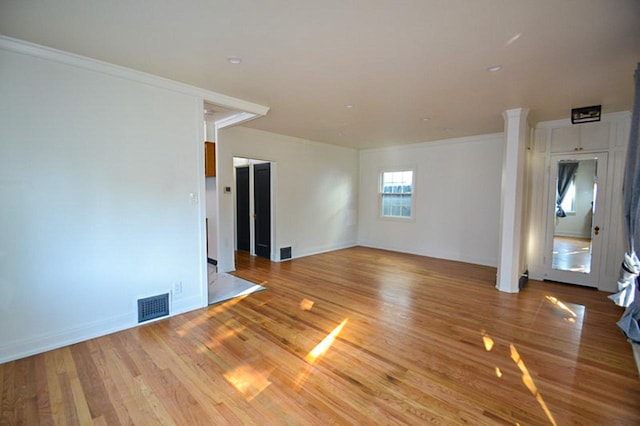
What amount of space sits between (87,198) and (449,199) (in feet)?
20.9

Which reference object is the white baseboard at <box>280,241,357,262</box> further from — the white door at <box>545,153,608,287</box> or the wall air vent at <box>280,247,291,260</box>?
the white door at <box>545,153,608,287</box>

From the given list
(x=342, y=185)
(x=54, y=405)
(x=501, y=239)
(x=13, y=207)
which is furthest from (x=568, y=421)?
(x=342, y=185)

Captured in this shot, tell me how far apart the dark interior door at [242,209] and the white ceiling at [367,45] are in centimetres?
346

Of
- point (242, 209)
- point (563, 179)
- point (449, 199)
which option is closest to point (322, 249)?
point (242, 209)

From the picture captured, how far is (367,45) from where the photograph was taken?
2.43m

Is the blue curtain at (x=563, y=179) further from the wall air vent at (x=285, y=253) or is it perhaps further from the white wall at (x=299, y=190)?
the wall air vent at (x=285, y=253)

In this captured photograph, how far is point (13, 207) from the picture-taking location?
8.13ft

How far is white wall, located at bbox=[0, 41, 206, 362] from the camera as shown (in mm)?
2494

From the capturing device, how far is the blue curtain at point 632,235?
208 cm

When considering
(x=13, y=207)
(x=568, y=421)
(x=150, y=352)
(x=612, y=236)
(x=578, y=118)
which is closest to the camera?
(x=568, y=421)

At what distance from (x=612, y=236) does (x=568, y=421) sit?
13.2ft

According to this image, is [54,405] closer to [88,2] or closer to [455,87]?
[88,2]

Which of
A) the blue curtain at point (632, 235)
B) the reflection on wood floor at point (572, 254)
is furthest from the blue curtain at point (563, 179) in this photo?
the blue curtain at point (632, 235)

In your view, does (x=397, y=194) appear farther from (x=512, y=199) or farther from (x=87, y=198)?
(x=87, y=198)
